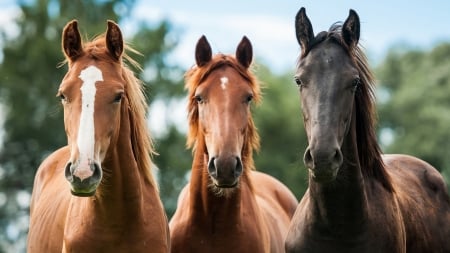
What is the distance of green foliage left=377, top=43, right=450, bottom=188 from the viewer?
33969mm

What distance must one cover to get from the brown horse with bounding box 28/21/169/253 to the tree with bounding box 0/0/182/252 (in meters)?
20.2

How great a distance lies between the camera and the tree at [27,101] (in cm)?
2766

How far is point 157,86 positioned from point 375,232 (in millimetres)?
25087

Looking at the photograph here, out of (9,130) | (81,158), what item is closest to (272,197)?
(81,158)

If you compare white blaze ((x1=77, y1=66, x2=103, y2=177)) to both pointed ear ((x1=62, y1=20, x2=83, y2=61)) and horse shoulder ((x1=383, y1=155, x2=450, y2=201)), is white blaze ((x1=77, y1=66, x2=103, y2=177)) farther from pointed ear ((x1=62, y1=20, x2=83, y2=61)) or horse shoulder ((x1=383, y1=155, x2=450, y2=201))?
horse shoulder ((x1=383, y1=155, x2=450, y2=201))

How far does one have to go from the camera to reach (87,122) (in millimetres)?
6105

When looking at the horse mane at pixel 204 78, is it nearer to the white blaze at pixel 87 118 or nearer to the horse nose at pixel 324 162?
the white blaze at pixel 87 118

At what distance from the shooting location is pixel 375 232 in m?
6.55

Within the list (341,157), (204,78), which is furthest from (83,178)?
(204,78)

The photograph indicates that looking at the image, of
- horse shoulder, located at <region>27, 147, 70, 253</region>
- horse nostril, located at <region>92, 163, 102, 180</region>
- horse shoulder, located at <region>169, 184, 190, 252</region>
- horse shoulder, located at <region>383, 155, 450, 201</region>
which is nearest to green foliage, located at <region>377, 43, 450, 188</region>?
horse shoulder, located at <region>383, 155, 450, 201</region>

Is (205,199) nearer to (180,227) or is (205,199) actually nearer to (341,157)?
(180,227)

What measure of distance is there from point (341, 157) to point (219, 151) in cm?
119

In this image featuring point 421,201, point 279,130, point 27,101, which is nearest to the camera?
point 421,201

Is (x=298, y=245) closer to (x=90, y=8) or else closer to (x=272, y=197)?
(x=272, y=197)
